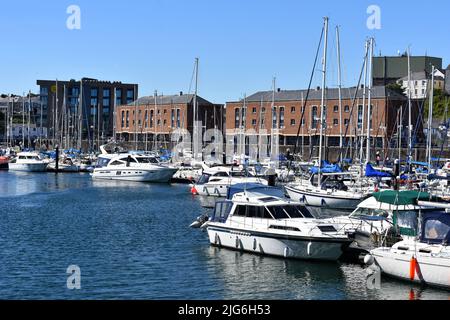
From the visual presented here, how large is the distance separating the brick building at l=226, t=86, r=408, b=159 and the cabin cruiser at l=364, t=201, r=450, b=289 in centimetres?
6057

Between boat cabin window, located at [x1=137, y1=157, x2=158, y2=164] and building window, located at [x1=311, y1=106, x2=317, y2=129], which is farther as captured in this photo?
building window, located at [x1=311, y1=106, x2=317, y2=129]

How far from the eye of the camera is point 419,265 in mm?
25391

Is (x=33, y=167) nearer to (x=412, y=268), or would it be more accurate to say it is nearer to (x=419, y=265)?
(x=412, y=268)

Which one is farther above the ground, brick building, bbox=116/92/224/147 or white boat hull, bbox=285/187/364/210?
brick building, bbox=116/92/224/147

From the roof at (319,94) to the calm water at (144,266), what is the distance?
171ft

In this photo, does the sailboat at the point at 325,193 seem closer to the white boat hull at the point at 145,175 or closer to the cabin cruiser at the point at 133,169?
the white boat hull at the point at 145,175

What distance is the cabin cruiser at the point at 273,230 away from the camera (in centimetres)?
2952

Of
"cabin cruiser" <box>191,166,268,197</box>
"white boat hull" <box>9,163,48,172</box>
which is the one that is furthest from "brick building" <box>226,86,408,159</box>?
"white boat hull" <box>9,163,48,172</box>

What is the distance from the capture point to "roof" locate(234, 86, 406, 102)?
9450 cm

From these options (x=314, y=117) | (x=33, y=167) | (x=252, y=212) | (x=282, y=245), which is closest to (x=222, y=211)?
(x=252, y=212)

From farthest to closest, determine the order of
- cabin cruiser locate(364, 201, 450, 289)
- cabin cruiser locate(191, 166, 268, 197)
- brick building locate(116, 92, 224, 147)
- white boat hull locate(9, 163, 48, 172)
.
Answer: brick building locate(116, 92, 224, 147), white boat hull locate(9, 163, 48, 172), cabin cruiser locate(191, 166, 268, 197), cabin cruiser locate(364, 201, 450, 289)

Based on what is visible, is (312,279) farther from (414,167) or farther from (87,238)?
(414,167)

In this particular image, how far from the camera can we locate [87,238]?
3694 centimetres

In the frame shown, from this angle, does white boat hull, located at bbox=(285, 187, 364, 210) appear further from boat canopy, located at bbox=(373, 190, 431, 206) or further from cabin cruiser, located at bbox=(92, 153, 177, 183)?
Answer: cabin cruiser, located at bbox=(92, 153, 177, 183)
